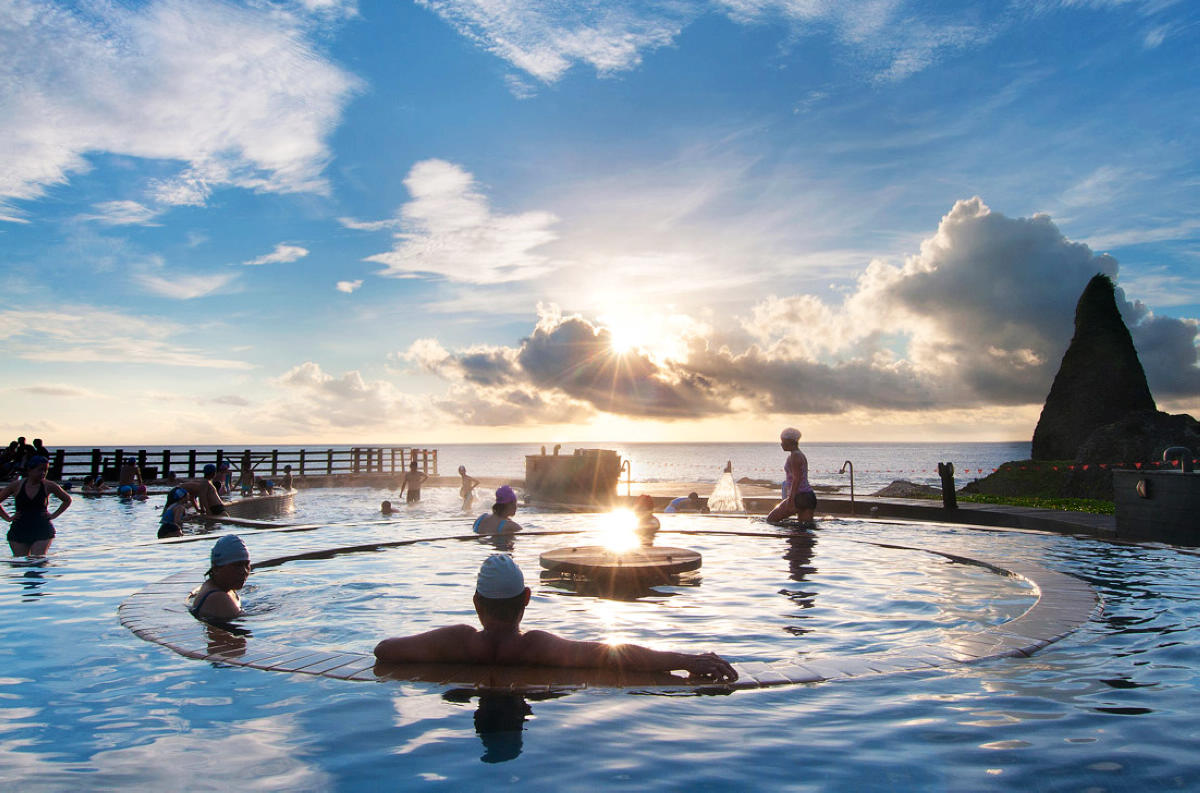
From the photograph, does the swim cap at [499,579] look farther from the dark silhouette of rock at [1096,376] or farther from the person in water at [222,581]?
the dark silhouette of rock at [1096,376]

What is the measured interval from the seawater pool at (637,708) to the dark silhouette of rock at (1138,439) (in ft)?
94.6

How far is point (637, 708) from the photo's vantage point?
182 inches

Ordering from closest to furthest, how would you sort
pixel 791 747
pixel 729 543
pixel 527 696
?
1. pixel 791 747
2. pixel 527 696
3. pixel 729 543

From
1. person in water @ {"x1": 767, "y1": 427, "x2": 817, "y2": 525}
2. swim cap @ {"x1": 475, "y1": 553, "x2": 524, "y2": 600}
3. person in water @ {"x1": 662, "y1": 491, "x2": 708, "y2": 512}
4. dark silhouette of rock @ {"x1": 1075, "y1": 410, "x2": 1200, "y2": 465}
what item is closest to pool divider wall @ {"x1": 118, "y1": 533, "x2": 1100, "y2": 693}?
swim cap @ {"x1": 475, "y1": 553, "x2": 524, "y2": 600}

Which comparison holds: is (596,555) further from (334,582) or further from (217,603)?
(217,603)

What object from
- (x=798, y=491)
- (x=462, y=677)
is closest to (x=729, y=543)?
(x=798, y=491)

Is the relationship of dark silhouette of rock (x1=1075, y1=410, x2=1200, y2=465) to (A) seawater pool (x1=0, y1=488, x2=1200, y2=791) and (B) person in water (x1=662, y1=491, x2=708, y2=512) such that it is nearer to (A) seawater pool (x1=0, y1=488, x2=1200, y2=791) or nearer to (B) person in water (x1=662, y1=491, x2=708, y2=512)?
(B) person in water (x1=662, y1=491, x2=708, y2=512)

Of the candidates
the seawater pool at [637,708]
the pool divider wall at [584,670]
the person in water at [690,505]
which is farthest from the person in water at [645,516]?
the pool divider wall at [584,670]

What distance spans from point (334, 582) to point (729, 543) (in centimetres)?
658

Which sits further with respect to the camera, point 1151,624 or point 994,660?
point 1151,624

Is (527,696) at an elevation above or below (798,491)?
below

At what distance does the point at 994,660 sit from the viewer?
18.1 ft

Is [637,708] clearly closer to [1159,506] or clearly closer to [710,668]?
[710,668]

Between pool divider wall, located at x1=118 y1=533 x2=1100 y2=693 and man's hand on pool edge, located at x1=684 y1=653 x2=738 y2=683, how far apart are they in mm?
61
